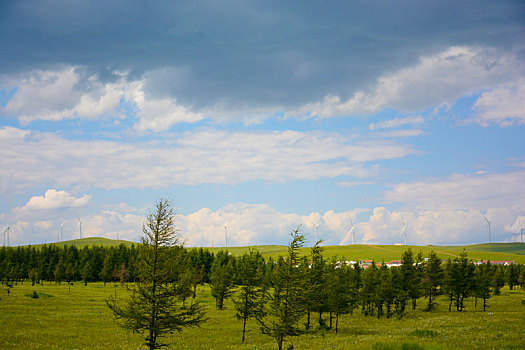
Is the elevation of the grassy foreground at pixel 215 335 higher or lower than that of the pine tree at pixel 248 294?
lower

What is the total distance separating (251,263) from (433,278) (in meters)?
51.6

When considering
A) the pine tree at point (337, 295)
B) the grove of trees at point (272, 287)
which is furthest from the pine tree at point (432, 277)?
the pine tree at point (337, 295)

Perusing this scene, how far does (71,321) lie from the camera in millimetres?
48062

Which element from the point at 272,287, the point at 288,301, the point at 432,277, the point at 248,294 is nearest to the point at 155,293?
the point at 288,301

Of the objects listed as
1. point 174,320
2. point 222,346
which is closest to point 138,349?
point 222,346

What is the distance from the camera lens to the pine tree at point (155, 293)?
20422 millimetres

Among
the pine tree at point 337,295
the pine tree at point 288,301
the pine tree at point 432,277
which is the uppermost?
the pine tree at point 288,301

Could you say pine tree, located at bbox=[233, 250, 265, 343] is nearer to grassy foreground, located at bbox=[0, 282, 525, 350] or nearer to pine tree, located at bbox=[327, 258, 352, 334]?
grassy foreground, located at bbox=[0, 282, 525, 350]

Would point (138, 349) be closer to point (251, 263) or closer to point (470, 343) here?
point (251, 263)

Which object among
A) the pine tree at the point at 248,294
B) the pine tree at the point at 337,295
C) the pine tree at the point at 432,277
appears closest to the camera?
the pine tree at the point at 248,294

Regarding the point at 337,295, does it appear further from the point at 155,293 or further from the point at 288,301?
the point at 155,293

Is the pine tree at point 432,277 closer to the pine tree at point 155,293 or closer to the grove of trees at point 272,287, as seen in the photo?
the grove of trees at point 272,287

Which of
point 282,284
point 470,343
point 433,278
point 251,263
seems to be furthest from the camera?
point 433,278

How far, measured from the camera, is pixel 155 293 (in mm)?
21422
